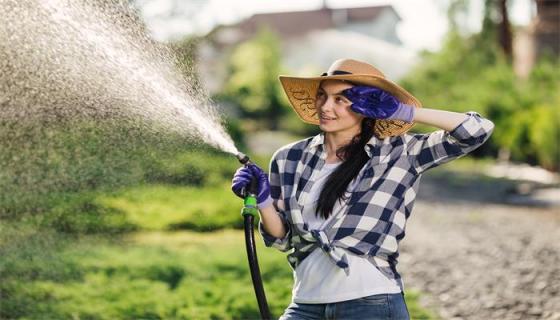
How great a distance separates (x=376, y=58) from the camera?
4356 cm

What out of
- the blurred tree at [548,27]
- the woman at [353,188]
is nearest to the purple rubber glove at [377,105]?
the woman at [353,188]

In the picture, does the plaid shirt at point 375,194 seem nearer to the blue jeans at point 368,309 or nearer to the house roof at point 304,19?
the blue jeans at point 368,309

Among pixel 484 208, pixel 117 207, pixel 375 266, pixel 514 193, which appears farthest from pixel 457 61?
pixel 375 266

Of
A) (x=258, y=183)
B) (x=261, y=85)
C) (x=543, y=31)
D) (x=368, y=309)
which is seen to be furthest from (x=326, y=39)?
(x=368, y=309)

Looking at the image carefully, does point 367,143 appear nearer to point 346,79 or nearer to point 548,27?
point 346,79

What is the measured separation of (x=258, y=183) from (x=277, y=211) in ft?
0.65

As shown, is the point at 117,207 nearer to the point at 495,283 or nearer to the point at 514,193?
the point at 495,283

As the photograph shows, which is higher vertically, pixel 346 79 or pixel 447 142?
pixel 346 79

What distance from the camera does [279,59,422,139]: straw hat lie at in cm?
312

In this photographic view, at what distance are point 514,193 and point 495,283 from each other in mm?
8929

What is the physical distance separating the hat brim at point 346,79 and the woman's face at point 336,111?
0.14 ft

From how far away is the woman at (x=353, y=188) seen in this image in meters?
3.00

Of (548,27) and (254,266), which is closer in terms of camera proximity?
(254,266)

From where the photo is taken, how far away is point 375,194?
10.1 ft
